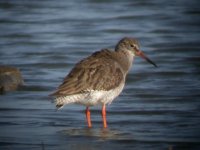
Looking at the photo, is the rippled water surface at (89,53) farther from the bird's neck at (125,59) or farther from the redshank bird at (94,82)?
the bird's neck at (125,59)

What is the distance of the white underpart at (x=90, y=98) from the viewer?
10.8 meters

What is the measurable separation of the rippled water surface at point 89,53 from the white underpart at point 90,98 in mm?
368

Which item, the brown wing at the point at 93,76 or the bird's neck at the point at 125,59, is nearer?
the brown wing at the point at 93,76

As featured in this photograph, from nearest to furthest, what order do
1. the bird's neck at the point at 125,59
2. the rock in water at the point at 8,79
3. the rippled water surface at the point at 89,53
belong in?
the rippled water surface at the point at 89,53 < the bird's neck at the point at 125,59 < the rock in water at the point at 8,79

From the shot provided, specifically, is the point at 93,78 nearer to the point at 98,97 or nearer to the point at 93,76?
the point at 93,76

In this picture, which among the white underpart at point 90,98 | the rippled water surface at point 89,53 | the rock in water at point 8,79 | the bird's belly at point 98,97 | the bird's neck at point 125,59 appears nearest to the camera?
the rippled water surface at point 89,53

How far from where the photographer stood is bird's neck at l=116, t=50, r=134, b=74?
38.9 feet

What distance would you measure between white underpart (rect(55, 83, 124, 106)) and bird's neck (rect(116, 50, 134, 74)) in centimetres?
50

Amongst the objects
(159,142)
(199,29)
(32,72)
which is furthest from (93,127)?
(199,29)

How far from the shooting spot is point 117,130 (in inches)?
→ 428

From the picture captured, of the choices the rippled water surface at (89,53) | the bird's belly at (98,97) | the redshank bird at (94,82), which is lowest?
the rippled water surface at (89,53)

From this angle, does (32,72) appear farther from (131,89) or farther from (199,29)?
(199,29)

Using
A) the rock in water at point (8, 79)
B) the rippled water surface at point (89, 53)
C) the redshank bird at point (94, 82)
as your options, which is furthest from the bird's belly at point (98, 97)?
the rock in water at point (8, 79)

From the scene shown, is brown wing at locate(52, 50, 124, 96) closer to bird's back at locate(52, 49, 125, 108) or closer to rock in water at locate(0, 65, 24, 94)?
bird's back at locate(52, 49, 125, 108)
